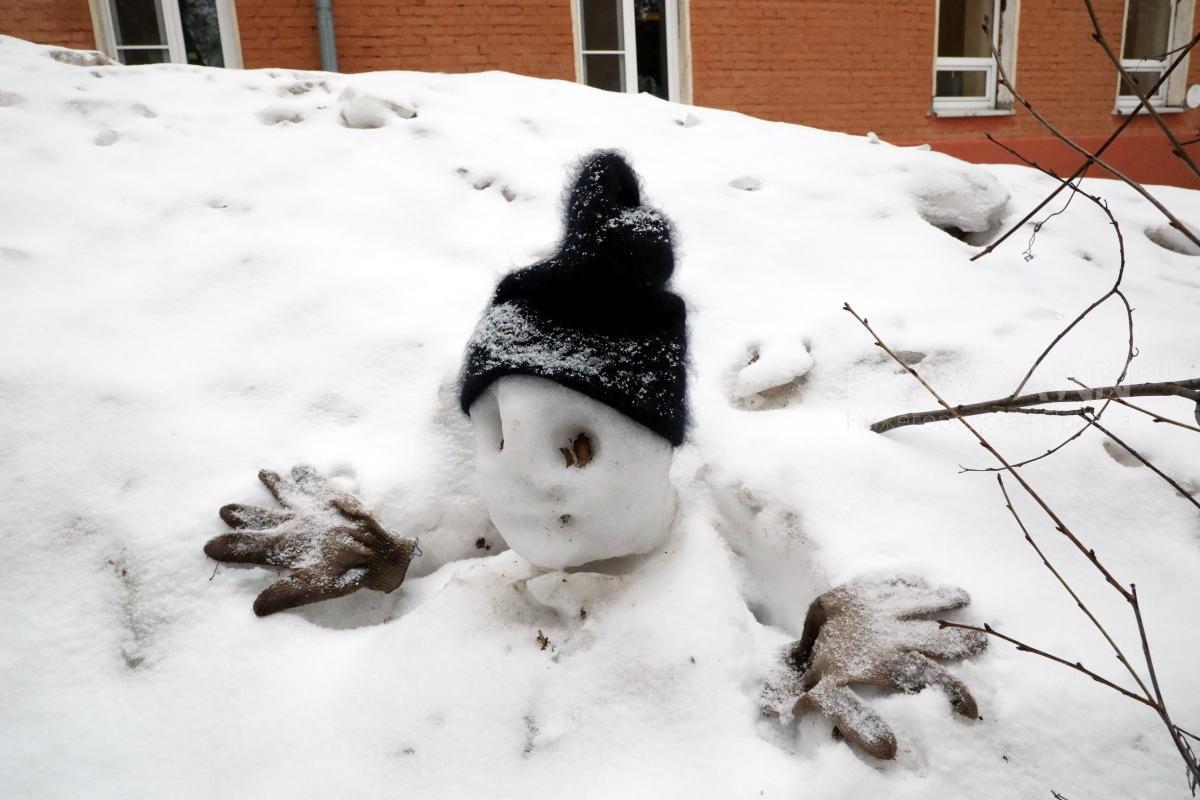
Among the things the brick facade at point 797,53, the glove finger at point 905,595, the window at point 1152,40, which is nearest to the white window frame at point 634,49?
the brick facade at point 797,53

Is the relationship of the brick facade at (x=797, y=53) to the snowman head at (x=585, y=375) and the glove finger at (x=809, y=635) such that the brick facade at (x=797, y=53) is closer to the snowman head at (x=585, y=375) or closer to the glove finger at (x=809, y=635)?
the snowman head at (x=585, y=375)

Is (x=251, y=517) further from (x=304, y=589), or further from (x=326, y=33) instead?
(x=326, y=33)

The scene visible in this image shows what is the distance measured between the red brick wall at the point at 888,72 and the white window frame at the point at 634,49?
17 cm

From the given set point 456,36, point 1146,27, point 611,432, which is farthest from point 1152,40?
point 611,432

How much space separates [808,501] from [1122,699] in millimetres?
612

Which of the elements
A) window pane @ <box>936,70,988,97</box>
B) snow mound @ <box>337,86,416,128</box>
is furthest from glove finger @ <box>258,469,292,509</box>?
window pane @ <box>936,70,988,97</box>

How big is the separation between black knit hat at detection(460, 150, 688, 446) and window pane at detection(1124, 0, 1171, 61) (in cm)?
853

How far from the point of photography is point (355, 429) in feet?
5.72

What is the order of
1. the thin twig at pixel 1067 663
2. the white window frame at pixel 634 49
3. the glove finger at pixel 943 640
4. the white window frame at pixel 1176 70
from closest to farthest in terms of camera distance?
the thin twig at pixel 1067 663 < the glove finger at pixel 943 640 < the white window frame at pixel 634 49 < the white window frame at pixel 1176 70

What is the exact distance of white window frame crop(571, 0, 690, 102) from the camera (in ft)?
17.9

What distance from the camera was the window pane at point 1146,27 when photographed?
720cm

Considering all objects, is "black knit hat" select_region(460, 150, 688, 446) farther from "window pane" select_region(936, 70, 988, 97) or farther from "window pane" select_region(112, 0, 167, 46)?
"window pane" select_region(936, 70, 988, 97)

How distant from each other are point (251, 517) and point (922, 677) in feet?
4.32

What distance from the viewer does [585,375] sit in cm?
117
